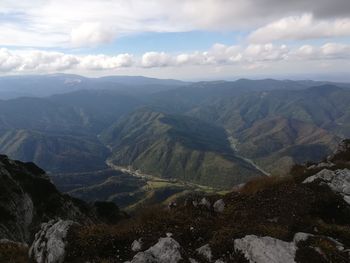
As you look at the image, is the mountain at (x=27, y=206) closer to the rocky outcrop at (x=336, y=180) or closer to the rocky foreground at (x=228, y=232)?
the rocky foreground at (x=228, y=232)

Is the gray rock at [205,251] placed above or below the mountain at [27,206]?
above

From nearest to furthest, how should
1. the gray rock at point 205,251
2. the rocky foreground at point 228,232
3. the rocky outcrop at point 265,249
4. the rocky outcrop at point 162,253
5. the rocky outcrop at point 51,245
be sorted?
the rocky outcrop at point 265,249
the rocky outcrop at point 162,253
the rocky foreground at point 228,232
the gray rock at point 205,251
the rocky outcrop at point 51,245

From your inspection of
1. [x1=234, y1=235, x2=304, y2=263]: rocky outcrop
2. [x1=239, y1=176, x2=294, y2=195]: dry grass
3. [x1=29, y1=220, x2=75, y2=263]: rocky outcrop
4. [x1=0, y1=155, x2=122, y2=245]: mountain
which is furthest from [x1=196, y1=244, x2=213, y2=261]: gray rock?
[x1=0, y1=155, x2=122, y2=245]: mountain

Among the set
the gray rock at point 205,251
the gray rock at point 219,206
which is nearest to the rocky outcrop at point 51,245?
the gray rock at point 205,251

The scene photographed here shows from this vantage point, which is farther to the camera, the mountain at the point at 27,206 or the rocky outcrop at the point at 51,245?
the mountain at the point at 27,206

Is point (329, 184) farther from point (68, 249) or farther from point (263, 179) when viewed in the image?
point (68, 249)

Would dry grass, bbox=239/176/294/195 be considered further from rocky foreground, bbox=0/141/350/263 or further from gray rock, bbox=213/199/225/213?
gray rock, bbox=213/199/225/213

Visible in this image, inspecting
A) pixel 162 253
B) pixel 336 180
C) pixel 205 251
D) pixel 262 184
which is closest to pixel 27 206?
pixel 262 184
